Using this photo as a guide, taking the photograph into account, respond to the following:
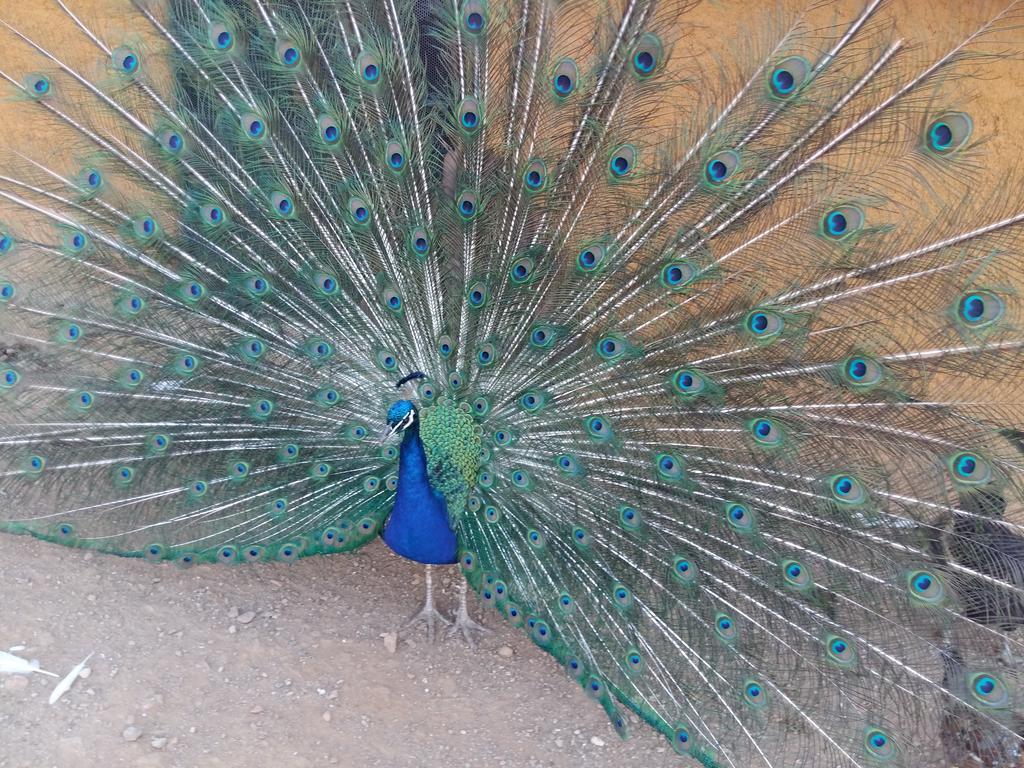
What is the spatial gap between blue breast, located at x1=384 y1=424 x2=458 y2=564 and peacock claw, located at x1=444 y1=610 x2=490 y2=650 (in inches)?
17.2

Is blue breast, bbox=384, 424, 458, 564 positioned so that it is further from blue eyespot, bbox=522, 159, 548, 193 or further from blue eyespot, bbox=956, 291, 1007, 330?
blue eyespot, bbox=956, 291, 1007, 330

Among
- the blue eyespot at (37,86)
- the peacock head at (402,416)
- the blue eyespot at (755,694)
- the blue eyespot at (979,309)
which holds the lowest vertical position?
the blue eyespot at (755,694)

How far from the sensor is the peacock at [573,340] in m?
2.52

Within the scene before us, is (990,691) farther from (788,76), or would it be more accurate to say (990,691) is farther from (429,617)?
(429,617)

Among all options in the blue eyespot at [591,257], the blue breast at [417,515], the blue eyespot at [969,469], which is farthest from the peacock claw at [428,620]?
the blue eyespot at [969,469]

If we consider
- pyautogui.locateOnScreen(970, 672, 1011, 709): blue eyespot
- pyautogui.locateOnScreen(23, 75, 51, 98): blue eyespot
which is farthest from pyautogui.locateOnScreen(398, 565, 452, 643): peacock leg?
pyautogui.locateOnScreen(23, 75, 51, 98): blue eyespot

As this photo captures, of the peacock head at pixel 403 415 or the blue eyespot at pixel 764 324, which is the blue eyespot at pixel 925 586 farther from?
the peacock head at pixel 403 415

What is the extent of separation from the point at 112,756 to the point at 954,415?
3.04m

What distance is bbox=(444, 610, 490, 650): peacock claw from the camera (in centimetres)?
363

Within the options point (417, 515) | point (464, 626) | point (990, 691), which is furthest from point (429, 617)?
point (990, 691)

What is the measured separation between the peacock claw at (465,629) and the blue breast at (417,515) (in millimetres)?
438

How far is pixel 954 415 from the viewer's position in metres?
2.50

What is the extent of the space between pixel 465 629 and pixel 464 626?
0.05ft

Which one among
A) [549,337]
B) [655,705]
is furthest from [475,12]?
[655,705]
